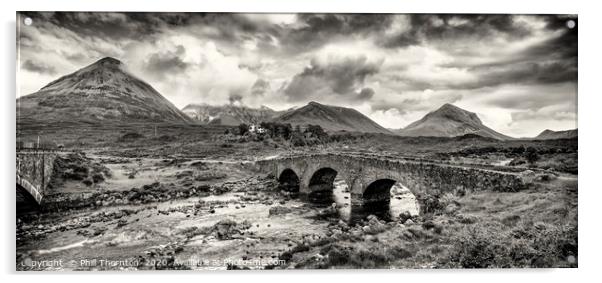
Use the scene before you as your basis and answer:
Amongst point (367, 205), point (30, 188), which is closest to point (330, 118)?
point (367, 205)

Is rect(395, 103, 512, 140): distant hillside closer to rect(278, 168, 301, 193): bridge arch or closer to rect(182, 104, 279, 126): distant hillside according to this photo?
rect(182, 104, 279, 126): distant hillside

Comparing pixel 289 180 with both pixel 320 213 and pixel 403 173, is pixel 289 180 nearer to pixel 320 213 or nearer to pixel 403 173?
pixel 320 213

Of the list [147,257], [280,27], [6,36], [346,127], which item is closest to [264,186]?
[346,127]

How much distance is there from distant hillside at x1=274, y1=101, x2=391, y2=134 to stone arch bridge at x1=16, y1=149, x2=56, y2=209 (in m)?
5.56

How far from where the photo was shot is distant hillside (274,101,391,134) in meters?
8.48

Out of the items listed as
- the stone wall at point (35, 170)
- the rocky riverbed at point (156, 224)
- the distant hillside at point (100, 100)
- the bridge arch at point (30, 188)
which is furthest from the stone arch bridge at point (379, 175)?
the bridge arch at point (30, 188)

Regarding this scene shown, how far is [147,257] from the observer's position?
23.2ft

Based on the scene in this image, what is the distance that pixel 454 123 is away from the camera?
7.93 metres

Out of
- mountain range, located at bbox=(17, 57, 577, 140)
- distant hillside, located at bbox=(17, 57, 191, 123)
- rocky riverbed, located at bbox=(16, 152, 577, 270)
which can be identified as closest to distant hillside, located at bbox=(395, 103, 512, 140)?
mountain range, located at bbox=(17, 57, 577, 140)

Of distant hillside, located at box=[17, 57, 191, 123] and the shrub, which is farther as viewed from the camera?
distant hillside, located at box=[17, 57, 191, 123]

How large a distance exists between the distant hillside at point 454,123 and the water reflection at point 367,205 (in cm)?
334

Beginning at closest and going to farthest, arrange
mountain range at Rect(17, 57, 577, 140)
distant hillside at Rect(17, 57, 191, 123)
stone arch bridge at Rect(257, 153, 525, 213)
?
distant hillside at Rect(17, 57, 191, 123), stone arch bridge at Rect(257, 153, 525, 213), mountain range at Rect(17, 57, 577, 140)

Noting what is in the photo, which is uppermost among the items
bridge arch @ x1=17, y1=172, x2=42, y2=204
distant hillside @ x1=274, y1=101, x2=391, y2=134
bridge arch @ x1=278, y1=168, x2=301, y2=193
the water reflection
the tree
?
distant hillside @ x1=274, y1=101, x2=391, y2=134

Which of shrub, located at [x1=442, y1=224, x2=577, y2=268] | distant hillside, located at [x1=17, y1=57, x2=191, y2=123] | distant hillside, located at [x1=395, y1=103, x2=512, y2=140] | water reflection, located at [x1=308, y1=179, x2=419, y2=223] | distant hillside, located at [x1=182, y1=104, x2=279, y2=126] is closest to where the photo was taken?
shrub, located at [x1=442, y1=224, x2=577, y2=268]
